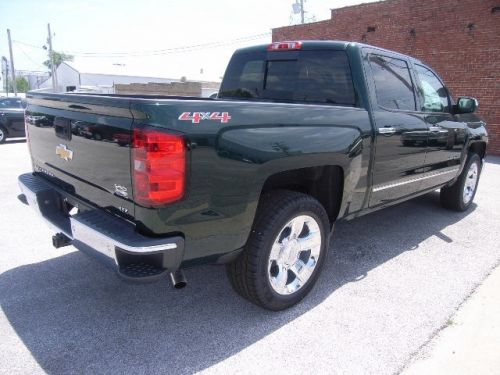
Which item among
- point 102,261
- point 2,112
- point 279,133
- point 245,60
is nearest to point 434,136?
point 245,60

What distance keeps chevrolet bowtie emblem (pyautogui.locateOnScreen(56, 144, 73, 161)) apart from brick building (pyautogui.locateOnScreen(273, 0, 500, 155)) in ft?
41.2

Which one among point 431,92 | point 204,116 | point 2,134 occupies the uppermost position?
point 431,92

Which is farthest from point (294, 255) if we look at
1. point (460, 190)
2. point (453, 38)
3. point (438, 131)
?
point (453, 38)

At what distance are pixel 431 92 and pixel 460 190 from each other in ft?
5.18

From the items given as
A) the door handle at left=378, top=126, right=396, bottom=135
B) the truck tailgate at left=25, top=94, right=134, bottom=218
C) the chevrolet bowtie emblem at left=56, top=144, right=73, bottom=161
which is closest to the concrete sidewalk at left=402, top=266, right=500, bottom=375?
the door handle at left=378, top=126, right=396, bottom=135

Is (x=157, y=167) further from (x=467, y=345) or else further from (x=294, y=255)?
(x=467, y=345)

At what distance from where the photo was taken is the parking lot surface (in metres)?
2.25

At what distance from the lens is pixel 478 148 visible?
543 cm

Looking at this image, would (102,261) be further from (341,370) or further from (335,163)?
(335,163)

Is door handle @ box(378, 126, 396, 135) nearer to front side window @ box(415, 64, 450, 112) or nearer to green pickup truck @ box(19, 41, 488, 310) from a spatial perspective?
green pickup truck @ box(19, 41, 488, 310)

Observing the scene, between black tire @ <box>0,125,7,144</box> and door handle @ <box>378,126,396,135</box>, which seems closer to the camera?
door handle @ <box>378,126,396,135</box>

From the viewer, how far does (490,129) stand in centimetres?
1183

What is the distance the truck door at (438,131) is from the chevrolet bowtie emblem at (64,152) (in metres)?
3.23

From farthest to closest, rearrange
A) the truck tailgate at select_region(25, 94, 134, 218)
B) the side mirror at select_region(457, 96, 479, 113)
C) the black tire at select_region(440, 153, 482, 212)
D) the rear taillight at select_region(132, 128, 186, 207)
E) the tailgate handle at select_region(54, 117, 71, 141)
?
the black tire at select_region(440, 153, 482, 212) → the side mirror at select_region(457, 96, 479, 113) → the tailgate handle at select_region(54, 117, 71, 141) → the truck tailgate at select_region(25, 94, 134, 218) → the rear taillight at select_region(132, 128, 186, 207)
